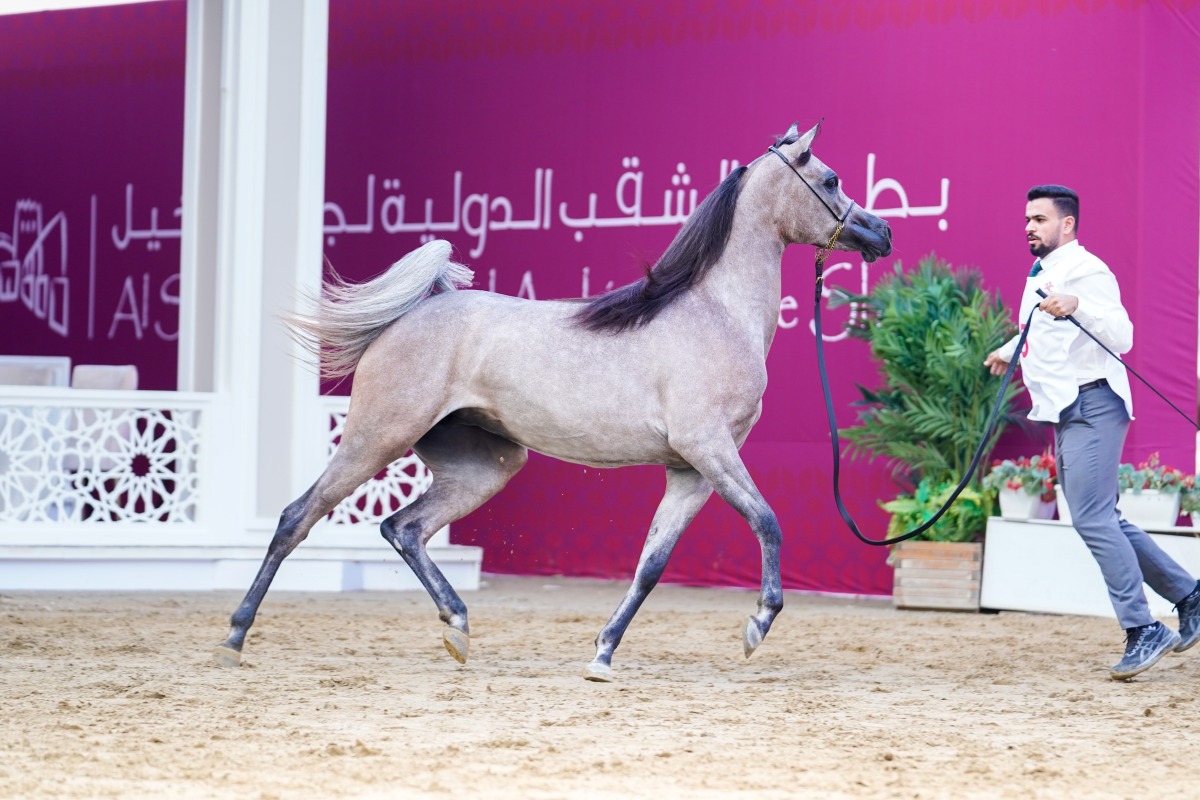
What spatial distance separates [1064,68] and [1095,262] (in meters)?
3.64

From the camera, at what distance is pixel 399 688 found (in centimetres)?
511

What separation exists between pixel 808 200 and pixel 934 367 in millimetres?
3152

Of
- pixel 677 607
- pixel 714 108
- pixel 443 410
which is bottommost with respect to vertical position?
pixel 677 607

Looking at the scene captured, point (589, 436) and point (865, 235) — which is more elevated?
point (865, 235)

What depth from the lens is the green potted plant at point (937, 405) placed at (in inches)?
336

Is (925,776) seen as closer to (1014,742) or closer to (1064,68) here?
(1014,742)

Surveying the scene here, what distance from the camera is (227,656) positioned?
5590 millimetres

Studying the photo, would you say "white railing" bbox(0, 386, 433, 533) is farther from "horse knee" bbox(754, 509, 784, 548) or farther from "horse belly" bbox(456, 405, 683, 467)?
"horse knee" bbox(754, 509, 784, 548)

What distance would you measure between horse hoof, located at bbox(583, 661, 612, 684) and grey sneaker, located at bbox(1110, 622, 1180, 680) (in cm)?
177

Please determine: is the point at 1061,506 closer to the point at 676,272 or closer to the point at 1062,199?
the point at 1062,199

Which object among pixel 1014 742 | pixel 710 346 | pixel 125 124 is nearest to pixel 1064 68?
pixel 710 346

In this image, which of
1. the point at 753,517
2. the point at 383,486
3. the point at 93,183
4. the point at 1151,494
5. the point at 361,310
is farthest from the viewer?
the point at 93,183

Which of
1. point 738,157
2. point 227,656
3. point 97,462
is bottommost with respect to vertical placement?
point 227,656

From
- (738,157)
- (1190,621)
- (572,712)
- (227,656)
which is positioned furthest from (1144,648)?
(738,157)
